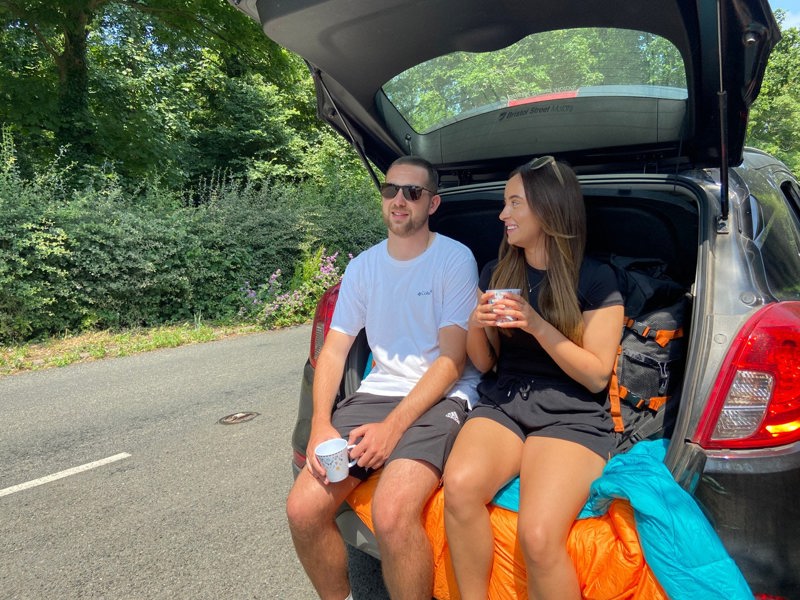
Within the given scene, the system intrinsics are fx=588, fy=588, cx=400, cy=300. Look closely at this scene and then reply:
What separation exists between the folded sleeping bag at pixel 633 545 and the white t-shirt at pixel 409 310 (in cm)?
73

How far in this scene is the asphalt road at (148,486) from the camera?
273cm

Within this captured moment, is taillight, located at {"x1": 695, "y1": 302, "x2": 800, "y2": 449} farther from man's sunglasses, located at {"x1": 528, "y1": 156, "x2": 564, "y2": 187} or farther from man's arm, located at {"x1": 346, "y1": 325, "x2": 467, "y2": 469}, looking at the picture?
man's arm, located at {"x1": 346, "y1": 325, "x2": 467, "y2": 469}

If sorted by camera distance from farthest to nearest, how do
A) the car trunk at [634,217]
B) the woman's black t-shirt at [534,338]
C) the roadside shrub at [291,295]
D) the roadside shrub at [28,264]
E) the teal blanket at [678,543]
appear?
the roadside shrub at [291,295]
the roadside shrub at [28,264]
the car trunk at [634,217]
the woman's black t-shirt at [534,338]
the teal blanket at [678,543]

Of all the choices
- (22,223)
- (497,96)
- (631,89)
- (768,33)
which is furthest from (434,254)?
(22,223)

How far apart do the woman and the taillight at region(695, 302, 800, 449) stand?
429 millimetres

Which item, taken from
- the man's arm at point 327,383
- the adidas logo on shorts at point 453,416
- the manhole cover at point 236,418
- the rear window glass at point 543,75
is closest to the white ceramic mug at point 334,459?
the man's arm at point 327,383

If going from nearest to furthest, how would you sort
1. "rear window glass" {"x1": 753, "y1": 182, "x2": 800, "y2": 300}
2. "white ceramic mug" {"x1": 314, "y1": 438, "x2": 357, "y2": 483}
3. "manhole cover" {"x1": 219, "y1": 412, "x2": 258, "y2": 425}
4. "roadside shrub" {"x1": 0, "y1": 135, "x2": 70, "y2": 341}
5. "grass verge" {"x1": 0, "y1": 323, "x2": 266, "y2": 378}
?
"rear window glass" {"x1": 753, "y1": 182, "x2": 800, "y2": 300} < "white ceramic mug" {"x1": 314, "y1": 438, "x2": 357, "y2": 483} < "manhole cover" {"x1": 219, "y1": 412, "x2": 258, "y2": 425} < "grass verge" {"x1": 0, "y1": 323, "x2": 266, "y2": 378} < "roadside shrub" {"x1": 0, "y1": 135, "x2": 70, "y2": 341}

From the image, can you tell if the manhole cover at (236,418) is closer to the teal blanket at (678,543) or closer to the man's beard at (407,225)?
the man's beard at (407,225)

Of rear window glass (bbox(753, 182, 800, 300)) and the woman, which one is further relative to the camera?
rear window glass (bbox(753, 182, 800, 300))

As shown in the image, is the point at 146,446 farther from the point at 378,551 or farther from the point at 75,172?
the point at 75,172

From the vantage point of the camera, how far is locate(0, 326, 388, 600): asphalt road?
2.73 metres

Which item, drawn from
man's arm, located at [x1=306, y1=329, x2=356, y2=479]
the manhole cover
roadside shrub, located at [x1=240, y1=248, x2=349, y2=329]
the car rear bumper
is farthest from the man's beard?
roadside shrub, located at [x1=240, y1=248, x2=349, y2=329]

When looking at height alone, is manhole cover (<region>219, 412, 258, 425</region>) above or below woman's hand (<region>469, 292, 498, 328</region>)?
below

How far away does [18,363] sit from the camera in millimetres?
6969
